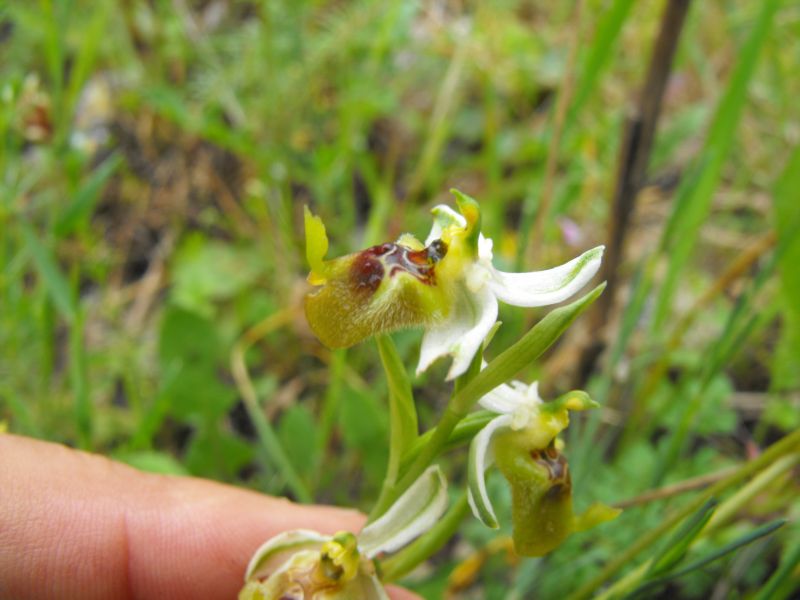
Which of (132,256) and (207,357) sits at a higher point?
(132,256)

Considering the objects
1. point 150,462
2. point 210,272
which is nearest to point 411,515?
point 150,462

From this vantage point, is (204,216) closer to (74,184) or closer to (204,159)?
(204,159)

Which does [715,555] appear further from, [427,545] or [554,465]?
[427,545]

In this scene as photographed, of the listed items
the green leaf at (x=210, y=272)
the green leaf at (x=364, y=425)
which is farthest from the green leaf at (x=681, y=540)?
the green leaf at (x=210, y=272)

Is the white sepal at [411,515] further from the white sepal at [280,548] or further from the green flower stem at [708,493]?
the green flower stem at [708,493]

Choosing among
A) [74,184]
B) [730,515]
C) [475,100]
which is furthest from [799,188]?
Answer: [475,100]
